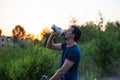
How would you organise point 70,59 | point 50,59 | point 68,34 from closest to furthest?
point 70,59
point 68,34
point 50,59

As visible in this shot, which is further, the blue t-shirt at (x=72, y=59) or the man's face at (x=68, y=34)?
the man's face at (x=68, y=34)

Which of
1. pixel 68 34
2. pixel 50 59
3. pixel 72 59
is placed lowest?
pixel 50 59

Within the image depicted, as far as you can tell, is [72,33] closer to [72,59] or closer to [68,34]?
[68,34]

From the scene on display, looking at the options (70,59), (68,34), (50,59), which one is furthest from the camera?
(50,59)

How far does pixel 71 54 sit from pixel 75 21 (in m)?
18.7

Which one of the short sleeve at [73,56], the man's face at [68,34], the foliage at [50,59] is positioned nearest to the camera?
the short sleeve at [73,56]

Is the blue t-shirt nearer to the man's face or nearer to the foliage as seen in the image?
the man's face

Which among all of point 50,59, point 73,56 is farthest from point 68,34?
point 50,59

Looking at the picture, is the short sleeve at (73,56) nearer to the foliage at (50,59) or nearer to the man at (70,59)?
the man at (70,59)

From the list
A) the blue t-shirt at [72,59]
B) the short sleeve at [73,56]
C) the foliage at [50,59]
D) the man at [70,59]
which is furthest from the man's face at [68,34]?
the foliage at [50,59]

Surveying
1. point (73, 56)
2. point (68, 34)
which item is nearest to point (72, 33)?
point (68, 34)

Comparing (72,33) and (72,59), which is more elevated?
(72,33)

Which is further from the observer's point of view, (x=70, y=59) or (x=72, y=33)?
(x=72, y=33)

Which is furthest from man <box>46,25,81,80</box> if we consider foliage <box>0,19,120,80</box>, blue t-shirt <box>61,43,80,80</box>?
foliage <box>0,19,120,80</box>
